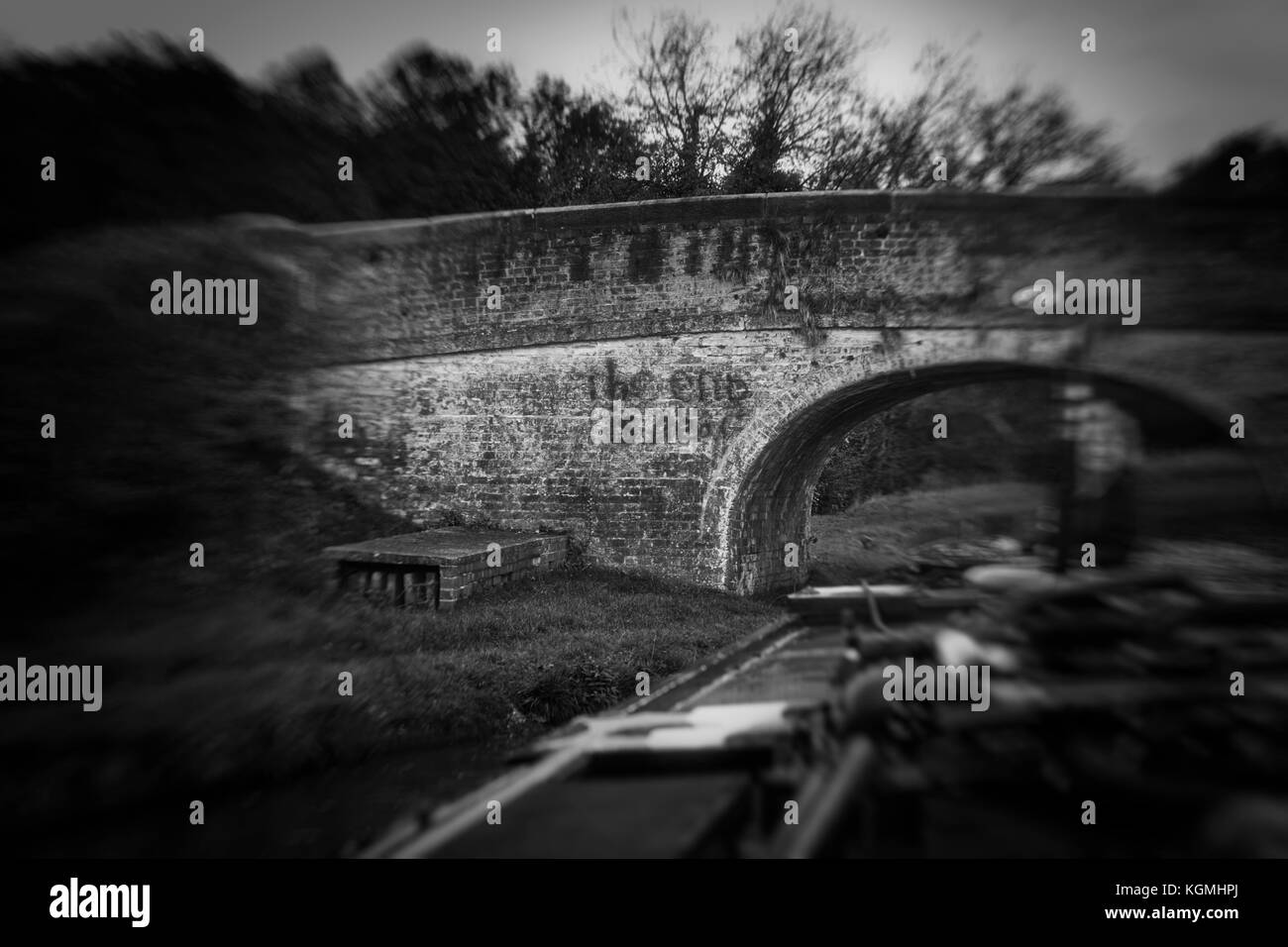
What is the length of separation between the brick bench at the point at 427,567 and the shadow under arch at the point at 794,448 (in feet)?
7.92

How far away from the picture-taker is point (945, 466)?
57.4 feet

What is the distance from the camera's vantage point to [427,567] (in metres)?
8.34

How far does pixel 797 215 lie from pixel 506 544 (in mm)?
4857

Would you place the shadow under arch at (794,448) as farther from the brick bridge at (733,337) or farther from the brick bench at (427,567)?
the brick bench at (427,567)

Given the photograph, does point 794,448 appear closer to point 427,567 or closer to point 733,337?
point 733,337

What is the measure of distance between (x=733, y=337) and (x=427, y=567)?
13.9ft

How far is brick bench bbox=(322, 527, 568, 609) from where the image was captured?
26.7 feet

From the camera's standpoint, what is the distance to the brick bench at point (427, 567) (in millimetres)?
8148

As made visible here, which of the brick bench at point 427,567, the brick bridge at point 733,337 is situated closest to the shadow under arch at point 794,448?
the brick bridge at point 733,337

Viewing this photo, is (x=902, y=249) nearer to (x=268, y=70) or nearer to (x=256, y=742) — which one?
(x=256, y=742)

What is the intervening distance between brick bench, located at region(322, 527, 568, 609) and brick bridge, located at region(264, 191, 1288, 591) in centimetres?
124

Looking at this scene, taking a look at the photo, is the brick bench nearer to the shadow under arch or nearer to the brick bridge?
the brick bridge
